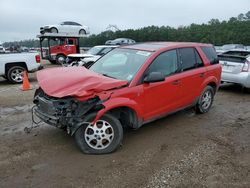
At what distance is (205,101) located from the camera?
249 inches

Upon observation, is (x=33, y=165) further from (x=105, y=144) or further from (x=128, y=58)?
(x=128, y=58)

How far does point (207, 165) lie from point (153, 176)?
870 millimetres

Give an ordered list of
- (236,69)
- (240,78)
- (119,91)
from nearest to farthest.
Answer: (119,91) → (240,78) → (236,69)

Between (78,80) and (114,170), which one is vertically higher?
(78,80)

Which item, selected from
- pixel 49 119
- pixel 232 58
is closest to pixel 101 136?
pixel 49 119

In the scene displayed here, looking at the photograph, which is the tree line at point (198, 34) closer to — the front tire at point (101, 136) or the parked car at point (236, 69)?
the parked car at point (236, 69)

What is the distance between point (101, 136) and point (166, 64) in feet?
6.27

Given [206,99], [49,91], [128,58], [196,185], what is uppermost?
[128,58]

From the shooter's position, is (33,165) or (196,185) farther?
(33,165)

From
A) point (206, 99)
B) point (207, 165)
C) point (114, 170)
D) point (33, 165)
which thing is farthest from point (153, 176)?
point (206, 99)

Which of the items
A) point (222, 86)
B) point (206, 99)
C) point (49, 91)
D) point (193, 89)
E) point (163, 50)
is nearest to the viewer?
point (49, 91)

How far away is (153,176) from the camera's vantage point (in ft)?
12.0

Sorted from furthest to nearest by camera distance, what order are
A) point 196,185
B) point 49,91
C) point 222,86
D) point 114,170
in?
point 222,86 < point 49,91 < point 114,170 < point 196,185

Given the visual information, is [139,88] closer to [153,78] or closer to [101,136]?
[153,78]
